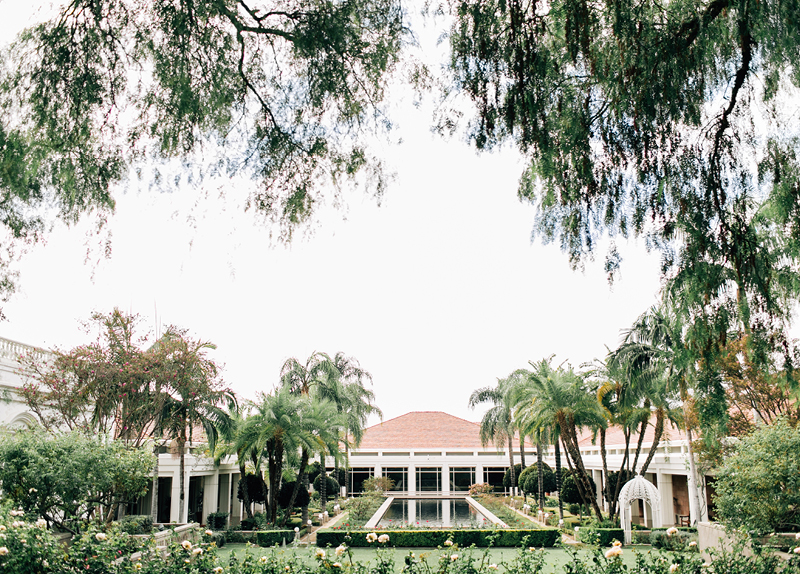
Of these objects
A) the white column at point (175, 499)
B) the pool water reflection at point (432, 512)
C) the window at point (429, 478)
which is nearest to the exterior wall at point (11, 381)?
the white column at point (175, 499)

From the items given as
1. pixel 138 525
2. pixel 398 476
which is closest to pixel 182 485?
pixel 138 525

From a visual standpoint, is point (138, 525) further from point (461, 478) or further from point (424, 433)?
point (424, 433)

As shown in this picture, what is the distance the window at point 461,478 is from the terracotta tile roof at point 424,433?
1589 mm

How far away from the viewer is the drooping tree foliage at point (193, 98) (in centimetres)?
443

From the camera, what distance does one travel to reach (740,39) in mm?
4289

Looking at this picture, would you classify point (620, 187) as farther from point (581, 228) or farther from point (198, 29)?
point (198, 29)

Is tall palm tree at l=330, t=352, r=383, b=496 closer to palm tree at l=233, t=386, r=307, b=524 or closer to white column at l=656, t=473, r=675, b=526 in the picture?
palm tree at l=233, t=386, r=307, b=524

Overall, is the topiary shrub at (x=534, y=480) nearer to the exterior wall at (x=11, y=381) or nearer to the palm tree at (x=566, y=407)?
the palm tree at (x=566, y=407)

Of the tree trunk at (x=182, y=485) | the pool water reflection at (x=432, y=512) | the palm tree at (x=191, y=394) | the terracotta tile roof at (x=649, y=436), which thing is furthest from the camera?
the pool water reflection at (x=432, y=512)

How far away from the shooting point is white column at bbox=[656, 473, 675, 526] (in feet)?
80.0

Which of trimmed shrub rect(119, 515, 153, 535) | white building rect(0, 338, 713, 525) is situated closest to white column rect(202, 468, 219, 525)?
white building rect(0, 338, 713, 525)

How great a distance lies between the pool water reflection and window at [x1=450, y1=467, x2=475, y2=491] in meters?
3.13

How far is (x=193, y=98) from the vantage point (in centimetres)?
456

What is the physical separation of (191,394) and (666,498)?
707 inches
